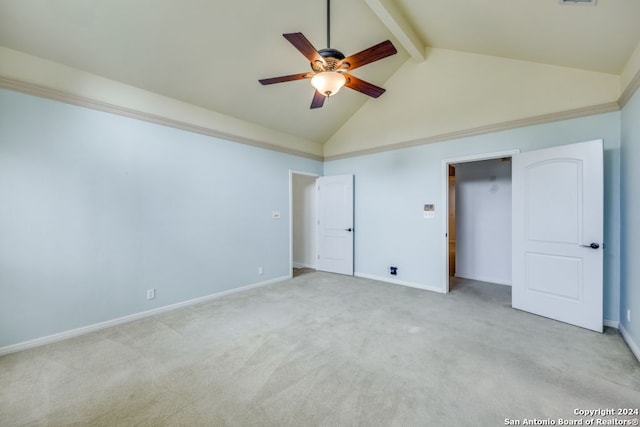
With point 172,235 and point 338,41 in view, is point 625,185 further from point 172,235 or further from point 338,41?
point 172,235

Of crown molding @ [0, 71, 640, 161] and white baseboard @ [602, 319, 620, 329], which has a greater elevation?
crown molding @ [0, 71, 640, 161]

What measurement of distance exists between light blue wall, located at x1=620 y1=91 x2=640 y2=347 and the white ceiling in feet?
2.17

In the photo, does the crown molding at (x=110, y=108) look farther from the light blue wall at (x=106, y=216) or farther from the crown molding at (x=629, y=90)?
the crown molding at (x=629, y=90)

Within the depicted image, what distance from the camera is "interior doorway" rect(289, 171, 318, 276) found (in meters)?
6.08

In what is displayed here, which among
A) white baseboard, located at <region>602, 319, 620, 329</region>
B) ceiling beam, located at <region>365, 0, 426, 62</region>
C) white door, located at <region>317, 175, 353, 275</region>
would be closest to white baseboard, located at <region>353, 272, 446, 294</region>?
white door, located at <region>317, 175, 353, 275</region>

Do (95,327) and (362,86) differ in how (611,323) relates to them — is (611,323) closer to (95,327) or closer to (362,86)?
(362,86)

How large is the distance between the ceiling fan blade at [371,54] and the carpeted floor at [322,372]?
2627mm

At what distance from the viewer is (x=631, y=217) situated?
8.38 feet

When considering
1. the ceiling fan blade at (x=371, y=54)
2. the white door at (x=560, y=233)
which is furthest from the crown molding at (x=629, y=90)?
the ceiling fan blade at (x=371, y=54)

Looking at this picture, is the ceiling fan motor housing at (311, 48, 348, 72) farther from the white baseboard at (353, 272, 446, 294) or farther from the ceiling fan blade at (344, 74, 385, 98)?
the white baseboard at (353, 272, 446, 294)

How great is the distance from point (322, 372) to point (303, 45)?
266 cm

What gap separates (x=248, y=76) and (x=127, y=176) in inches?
80.0

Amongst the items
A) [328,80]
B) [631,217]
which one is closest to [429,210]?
[631,217]

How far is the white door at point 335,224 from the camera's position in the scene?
5.30 meters
